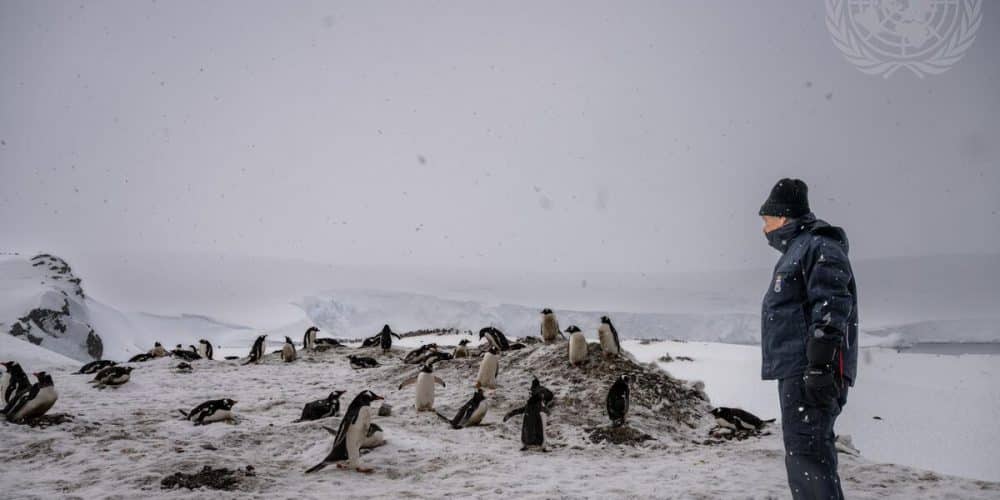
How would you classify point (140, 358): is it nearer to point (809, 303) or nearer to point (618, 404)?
point (618, 404)

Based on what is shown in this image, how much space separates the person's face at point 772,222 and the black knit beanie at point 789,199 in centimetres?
7

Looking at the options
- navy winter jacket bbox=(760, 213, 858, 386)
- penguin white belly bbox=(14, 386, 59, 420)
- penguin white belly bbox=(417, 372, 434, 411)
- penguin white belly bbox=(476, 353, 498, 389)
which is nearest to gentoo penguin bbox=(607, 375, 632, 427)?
penguin white belly bbox=(476, 353, 498, 389)

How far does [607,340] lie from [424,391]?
3583 millimetres

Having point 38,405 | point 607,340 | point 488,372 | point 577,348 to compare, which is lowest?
point 38,405

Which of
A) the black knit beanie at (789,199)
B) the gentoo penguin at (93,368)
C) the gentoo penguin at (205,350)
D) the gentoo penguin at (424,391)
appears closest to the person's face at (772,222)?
the black knit beanie at (789,199)

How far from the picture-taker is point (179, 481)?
5.89 meters

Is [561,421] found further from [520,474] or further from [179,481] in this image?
[179,481]

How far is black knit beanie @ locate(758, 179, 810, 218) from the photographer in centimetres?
A: 480

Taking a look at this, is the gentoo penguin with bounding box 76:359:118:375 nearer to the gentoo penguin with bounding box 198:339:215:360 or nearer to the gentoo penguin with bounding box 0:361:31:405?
the gentoo penguin with bounding box 0:361:31:405

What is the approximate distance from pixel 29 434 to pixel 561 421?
7.18 meters

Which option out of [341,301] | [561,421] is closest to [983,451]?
[561,421]

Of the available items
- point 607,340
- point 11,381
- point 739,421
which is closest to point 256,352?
point 11,381

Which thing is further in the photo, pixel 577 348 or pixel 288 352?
pixel 288 352

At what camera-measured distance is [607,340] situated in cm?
1095
